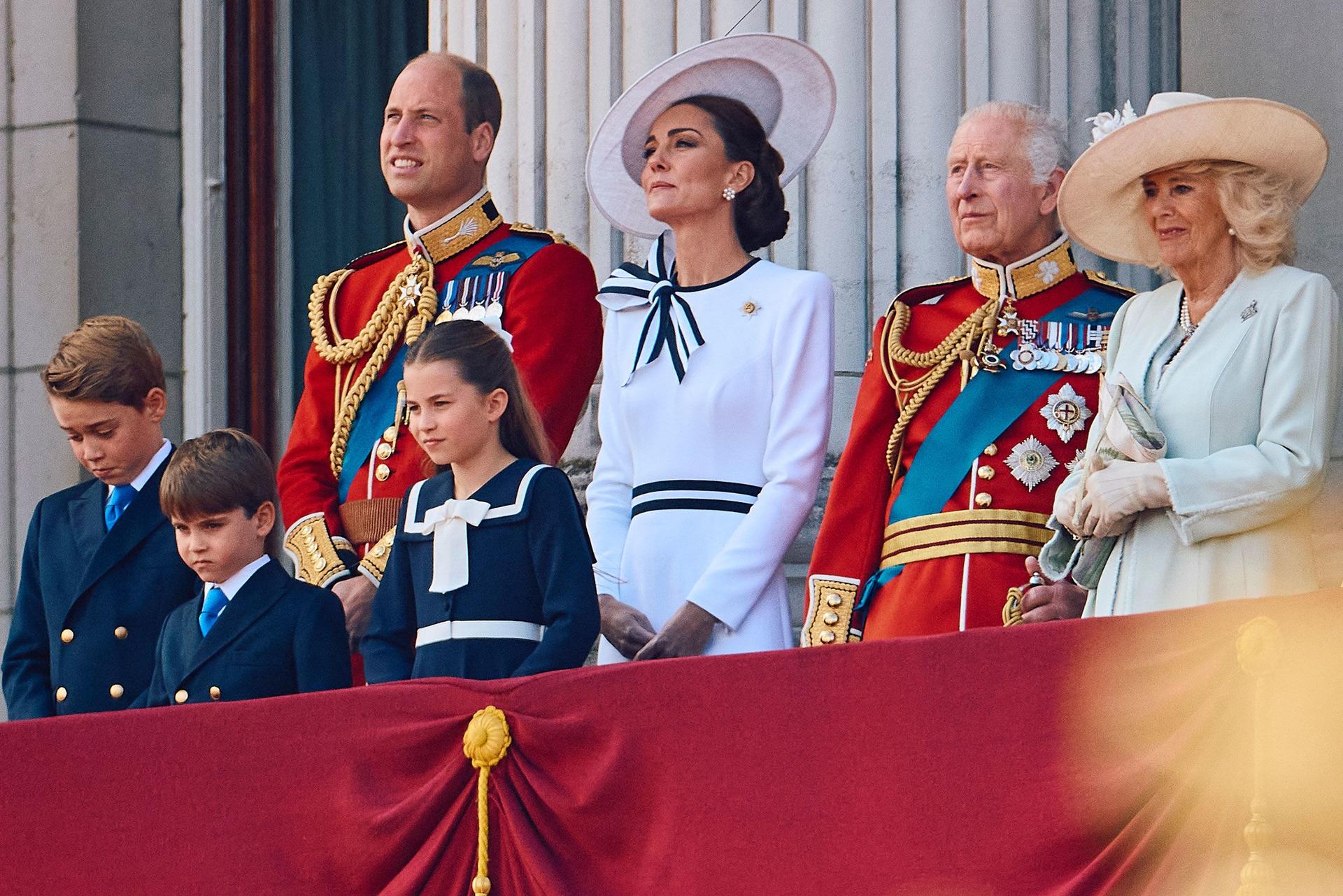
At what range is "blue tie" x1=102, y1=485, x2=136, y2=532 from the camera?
190 inches

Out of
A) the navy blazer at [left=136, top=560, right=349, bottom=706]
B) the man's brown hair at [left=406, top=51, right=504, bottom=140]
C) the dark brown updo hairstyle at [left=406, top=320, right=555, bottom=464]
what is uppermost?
the man's brown hair at [left=406, top=51, right=504, bottom=140]

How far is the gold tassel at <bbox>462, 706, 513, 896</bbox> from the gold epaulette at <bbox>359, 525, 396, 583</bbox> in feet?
3.05

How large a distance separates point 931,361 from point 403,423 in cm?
107

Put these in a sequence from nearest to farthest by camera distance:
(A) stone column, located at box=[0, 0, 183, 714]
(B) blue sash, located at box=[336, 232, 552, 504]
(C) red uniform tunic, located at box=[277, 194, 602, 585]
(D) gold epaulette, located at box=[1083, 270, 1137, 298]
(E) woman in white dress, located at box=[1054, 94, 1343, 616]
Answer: (E) woman in white dress, located at box=[1054, 94, 1343, 616]
(D) gold epaulette, located at box=[1083, 270, 1137, 298]
(C) red uniform tunic, located at box=[277, 194, 602, 585]
(B) blue sash, located at box=[336, 232, 552, 504]
(A) stone column, located at box=[0, 0, 183, 714]

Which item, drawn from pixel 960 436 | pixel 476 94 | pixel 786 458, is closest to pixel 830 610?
pixel 786 458

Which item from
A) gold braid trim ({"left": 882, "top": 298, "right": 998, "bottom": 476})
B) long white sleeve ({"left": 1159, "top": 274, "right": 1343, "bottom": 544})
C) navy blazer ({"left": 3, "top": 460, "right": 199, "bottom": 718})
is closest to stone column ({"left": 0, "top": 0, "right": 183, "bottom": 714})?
navy blazer ({"left": 3, "top": 460, "right": 199, "bottom": 718})

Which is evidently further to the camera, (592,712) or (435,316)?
(435,316)

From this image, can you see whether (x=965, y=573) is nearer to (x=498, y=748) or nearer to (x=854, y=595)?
(x=854, y=595)

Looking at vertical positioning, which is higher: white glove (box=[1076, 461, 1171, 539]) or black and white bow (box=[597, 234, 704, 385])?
black and white bow (box=[597, 234, 704, 385])

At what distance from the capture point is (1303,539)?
388 centimetres

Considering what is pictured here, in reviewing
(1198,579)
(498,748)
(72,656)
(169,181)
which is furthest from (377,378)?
(169,181)

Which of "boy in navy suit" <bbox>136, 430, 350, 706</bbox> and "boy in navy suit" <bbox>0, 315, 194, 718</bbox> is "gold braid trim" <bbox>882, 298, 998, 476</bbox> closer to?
"boy in navy suit" <bbox>136, 430, 350, 706</bbox>

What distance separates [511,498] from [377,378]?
943 millimetres

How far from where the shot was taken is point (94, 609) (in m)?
4.73
